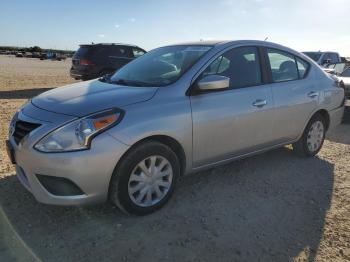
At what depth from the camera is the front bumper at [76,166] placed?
326cm

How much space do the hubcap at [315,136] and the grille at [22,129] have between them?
12.8ft

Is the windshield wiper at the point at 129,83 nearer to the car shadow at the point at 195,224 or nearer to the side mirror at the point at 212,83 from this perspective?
the side mirror at the point at 212,83

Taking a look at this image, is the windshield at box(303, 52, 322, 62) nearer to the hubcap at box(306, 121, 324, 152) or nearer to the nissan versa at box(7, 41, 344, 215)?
the hubcap at box(306, 121, 324, 152)

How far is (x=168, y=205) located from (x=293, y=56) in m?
2.85

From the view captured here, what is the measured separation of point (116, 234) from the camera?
3.46m

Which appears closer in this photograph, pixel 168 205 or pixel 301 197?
pixel 168 205

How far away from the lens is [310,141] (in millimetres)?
5793

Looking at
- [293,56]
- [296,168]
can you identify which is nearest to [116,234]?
[296,168]

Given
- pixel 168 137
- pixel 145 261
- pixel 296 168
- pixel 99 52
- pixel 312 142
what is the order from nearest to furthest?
pixel 145 261
pixel 168 137
pixel 296 168
pixel 312 142
pixel 99 52

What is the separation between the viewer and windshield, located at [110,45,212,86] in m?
4.20

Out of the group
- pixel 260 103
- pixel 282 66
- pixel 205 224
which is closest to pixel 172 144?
pixel 205 224

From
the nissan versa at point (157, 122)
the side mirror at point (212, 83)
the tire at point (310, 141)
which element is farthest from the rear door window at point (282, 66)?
the side mirror at point (212, 83)

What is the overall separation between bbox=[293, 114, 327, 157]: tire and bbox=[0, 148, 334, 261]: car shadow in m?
0.93

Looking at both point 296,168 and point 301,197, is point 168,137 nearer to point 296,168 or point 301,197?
point 301,197
